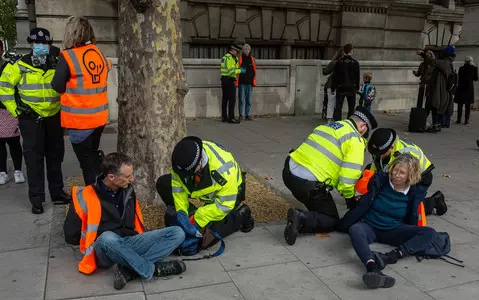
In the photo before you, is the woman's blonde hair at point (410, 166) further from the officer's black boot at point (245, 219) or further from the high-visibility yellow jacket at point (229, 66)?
the high-visibility yellow jacket at point (229, 66)

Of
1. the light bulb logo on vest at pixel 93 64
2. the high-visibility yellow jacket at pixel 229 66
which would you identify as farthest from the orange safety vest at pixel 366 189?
the high-visibility yellow jacket at pixel 229 66

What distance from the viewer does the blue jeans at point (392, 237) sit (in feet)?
12.2

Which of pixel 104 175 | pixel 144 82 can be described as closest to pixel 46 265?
pixel 104 175

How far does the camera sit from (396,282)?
3.52 meters

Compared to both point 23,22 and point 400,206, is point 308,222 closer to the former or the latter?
point 400,206

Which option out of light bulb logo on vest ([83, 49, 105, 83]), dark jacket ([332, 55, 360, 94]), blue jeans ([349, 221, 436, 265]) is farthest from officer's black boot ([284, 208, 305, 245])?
dark jacket ([332, 55, 360, 94])

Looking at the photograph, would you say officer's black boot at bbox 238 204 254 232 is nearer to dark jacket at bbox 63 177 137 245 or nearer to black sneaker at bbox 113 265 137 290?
dark jacket at bbox 63 177 137 245

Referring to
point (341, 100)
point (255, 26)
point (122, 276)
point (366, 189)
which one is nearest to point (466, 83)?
point (341, 100)

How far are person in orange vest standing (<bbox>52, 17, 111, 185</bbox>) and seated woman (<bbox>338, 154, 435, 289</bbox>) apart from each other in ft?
8.90

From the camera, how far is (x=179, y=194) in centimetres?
388

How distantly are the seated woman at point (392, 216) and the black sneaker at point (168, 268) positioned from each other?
1.45m

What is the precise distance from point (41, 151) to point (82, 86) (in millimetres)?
942

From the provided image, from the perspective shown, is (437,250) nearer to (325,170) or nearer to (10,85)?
(325,170)

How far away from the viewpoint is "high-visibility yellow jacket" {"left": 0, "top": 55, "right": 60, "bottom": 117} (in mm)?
4660
